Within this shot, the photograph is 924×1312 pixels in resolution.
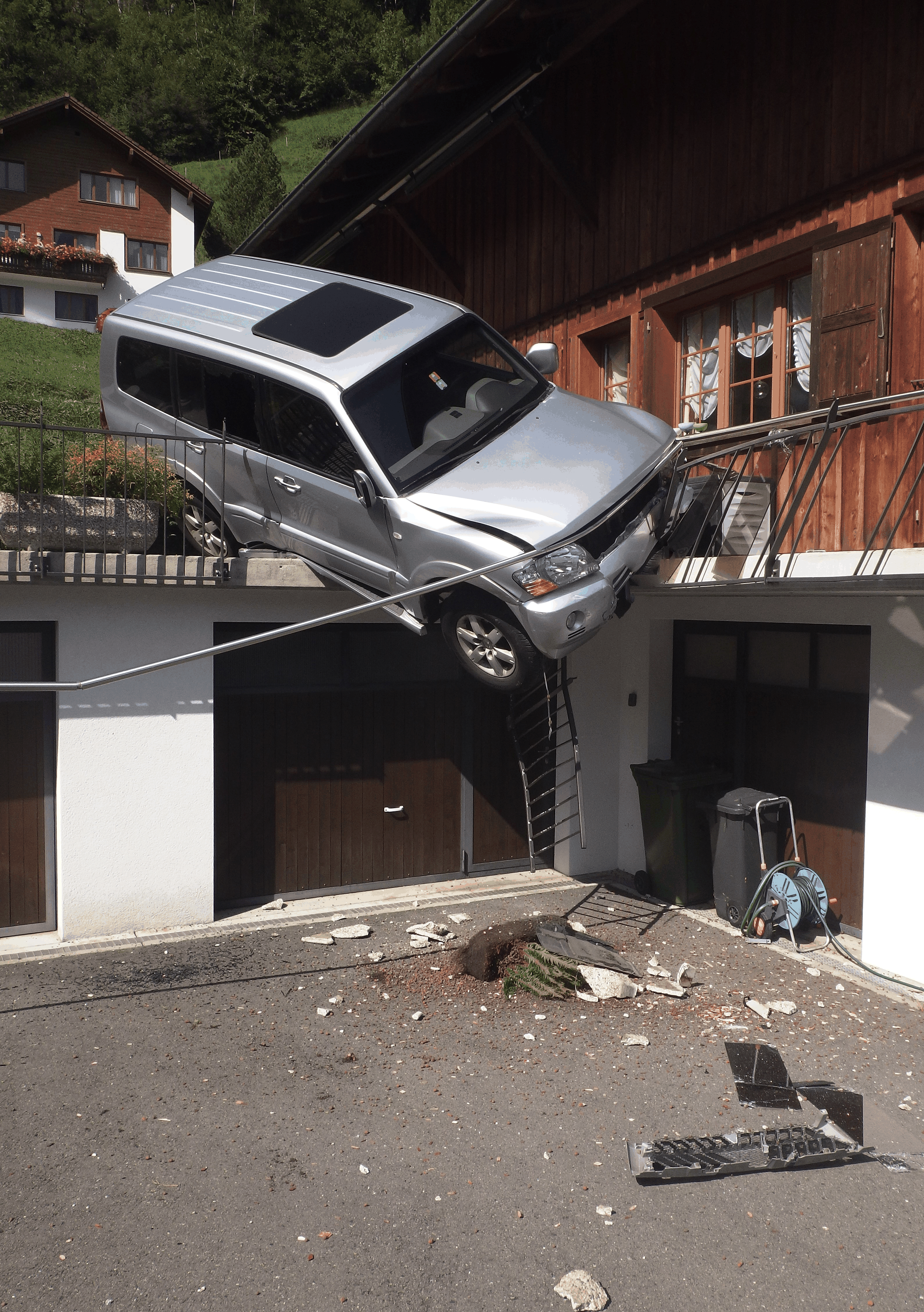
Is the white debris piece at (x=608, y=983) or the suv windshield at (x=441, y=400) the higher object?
the suv windshield at (x=441, y=400)

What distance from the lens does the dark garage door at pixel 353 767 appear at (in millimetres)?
8938

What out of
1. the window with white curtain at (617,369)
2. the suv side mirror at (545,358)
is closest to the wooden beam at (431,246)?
the window with white curtain at (617,369)

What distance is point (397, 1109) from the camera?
543 centimetres

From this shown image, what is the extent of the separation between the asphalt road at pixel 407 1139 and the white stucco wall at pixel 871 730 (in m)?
0.76

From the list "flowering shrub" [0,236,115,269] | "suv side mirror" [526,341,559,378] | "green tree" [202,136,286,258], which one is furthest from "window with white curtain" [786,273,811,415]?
"green tree" [202,136,286,258]

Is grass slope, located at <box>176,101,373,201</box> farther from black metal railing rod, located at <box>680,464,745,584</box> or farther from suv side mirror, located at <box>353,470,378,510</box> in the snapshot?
black metal railing rod, located at <box>680,464,745,584</box>

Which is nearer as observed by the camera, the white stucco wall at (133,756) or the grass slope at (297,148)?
the white stucco wall at (133,756)

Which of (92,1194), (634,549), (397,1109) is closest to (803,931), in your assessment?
(634,549)

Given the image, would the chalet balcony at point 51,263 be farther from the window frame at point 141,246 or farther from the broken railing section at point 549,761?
the broken railing section at point 549,761

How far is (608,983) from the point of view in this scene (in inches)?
274

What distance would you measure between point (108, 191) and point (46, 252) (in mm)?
4675

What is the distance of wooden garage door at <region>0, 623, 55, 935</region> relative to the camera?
25.8 ft

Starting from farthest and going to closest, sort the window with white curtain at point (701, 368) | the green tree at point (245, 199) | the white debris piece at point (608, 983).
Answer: the green tree at point (245, 199), the window with white curtain at point (701, 368), the white debris piece at point (608, 983)

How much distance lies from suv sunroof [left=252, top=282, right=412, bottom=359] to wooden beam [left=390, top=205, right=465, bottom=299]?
4.28 m
